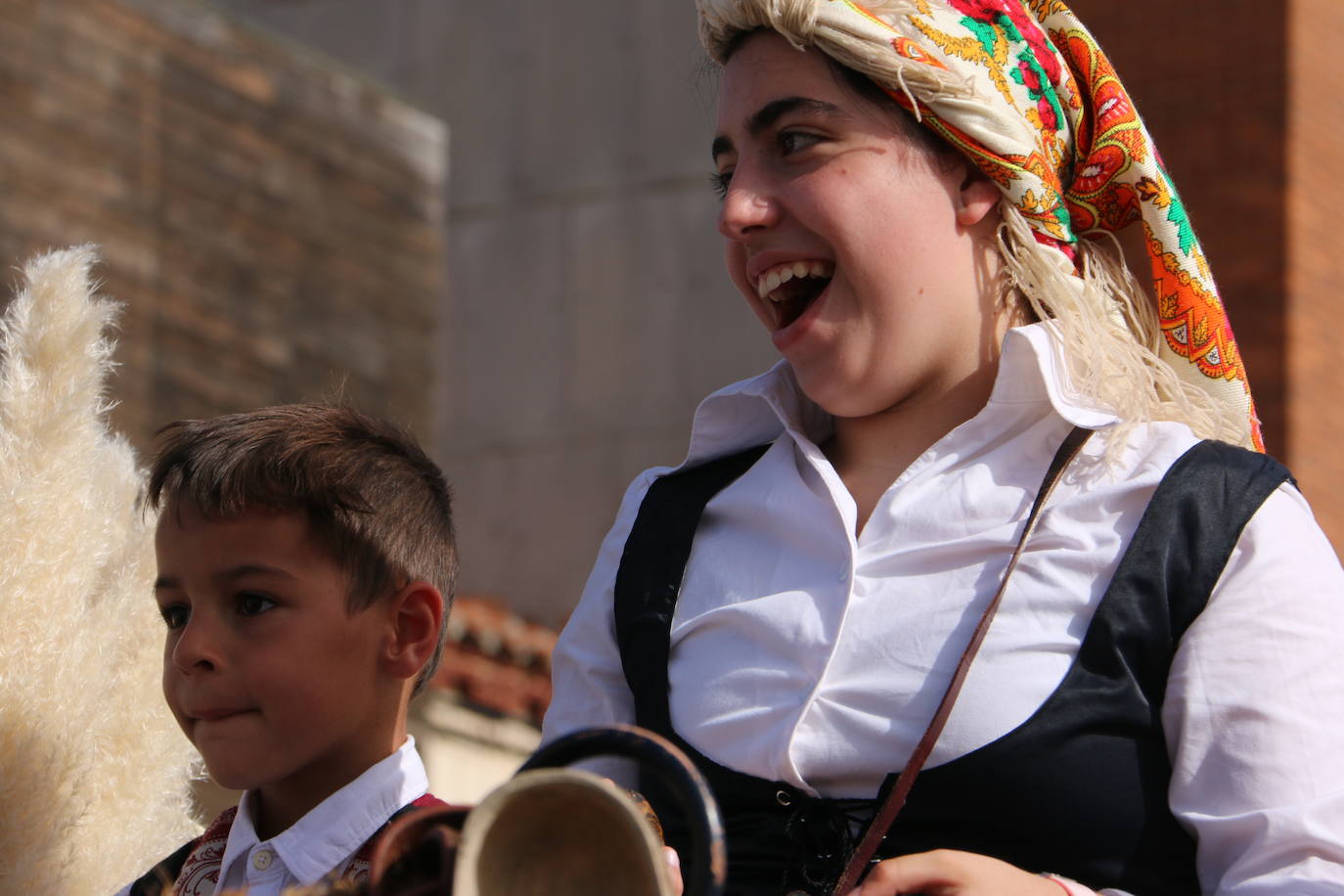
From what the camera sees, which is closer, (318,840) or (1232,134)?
(318,840)

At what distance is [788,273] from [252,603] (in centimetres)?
70

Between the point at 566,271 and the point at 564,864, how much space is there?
35.1ft

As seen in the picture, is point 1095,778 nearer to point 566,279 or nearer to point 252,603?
point 252,603

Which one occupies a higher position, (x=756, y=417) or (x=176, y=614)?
(x=756, y=417)

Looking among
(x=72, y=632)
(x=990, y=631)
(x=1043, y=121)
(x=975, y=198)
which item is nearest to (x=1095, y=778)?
(x=990, y=631)

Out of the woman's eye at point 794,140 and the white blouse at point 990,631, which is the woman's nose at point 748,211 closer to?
the woman's eye at point 794,140

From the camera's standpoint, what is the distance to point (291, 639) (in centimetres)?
212

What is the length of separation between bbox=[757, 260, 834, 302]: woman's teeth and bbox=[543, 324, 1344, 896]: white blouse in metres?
0.17

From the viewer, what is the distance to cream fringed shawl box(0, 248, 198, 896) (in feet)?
7.93

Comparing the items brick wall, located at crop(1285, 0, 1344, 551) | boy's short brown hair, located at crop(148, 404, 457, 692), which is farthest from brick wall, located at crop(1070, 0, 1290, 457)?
boy's short brown hair, located at crop(148, 404, 457, 692)

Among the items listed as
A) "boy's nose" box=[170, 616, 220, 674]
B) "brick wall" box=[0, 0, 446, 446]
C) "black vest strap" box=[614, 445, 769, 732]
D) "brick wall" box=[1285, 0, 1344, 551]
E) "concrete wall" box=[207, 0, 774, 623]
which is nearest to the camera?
"black vest strap" box=[614, 445, 769, 732]

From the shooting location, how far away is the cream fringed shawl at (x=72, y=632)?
7.93ft

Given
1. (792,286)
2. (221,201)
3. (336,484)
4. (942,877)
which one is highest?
(221,201)

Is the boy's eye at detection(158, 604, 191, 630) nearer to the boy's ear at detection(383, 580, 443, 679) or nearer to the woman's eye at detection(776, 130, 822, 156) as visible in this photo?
the boy's ear at detection(383, 580, 443, 679)
